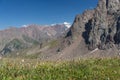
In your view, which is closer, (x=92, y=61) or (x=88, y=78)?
(x=88, y=78)

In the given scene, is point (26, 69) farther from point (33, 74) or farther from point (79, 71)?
point (79, 71)

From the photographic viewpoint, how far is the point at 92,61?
57.1 feet

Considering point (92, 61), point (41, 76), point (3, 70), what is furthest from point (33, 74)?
point (92, 61)

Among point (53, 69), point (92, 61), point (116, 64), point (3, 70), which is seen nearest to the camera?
point (3, 70)

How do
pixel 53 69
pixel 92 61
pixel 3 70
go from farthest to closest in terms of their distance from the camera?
pixel 92 61 → pixel 53 69 → pixel 3 70

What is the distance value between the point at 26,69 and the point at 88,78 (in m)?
3.13

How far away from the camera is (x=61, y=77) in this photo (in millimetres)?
12312

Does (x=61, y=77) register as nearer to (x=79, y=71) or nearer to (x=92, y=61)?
(x=79, y=71)

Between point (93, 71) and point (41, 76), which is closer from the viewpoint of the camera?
point (41, 76)

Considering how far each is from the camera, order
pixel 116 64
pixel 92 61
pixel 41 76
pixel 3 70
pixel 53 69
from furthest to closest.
→ pixel 92 61 < pixel 116 64 < pixel 53 69 < pixel 3 70 < pixel 41 76

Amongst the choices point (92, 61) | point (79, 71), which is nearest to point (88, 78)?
point (79, 71)

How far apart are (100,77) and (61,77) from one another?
1.68 m

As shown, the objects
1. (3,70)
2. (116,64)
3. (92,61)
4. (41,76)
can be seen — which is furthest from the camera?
(92,61)

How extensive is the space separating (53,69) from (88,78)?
237cm
